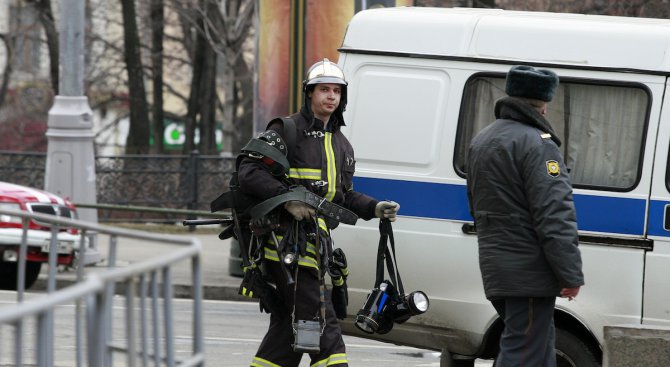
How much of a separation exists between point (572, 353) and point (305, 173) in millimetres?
1817

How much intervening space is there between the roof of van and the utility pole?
7931 millimetres

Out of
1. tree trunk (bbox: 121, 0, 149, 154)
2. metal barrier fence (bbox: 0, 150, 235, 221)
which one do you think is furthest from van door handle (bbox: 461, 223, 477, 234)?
tree trunk (bbox: 121, 0, 149, 154)

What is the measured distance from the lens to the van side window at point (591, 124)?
7.66 meters

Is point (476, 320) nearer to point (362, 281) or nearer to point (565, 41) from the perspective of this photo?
point (362, 281)

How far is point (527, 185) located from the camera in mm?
6266

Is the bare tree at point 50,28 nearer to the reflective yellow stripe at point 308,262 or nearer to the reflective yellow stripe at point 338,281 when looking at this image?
the reflective yellow stripe at point 338,281

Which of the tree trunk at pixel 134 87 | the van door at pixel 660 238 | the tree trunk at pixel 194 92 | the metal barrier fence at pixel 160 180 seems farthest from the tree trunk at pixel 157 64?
the van door at pixel 660 238

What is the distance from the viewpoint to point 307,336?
6.71m

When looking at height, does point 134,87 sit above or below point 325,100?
below

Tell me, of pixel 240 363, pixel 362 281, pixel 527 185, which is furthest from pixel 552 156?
pixel 240 363

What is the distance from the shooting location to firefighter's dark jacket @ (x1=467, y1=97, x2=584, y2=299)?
6180 mm

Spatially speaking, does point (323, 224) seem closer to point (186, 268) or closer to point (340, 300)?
point (340, 300)

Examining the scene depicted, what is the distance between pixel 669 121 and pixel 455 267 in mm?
1372

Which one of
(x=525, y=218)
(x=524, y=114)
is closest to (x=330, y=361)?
(x=525, y=218)
